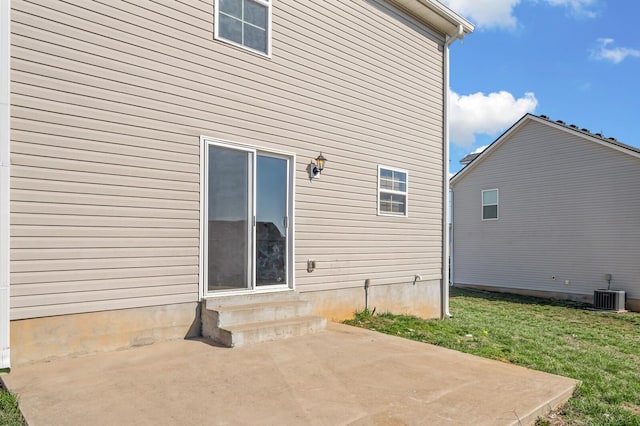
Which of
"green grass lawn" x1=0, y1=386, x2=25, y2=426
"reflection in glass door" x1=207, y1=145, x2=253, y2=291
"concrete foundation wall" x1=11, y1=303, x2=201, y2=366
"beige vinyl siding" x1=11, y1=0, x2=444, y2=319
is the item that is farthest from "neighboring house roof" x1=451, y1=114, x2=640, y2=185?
"green grass lawn" x1=0, y1=386, x2=25, y2=426

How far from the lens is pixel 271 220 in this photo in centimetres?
589

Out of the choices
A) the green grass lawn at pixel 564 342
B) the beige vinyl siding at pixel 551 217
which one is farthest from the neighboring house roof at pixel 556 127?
the green grass lawn at pixel 564 342

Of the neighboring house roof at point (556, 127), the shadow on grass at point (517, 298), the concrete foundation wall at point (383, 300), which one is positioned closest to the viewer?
the concrete foundation wall at point (383, 300)

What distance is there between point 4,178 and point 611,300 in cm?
1429

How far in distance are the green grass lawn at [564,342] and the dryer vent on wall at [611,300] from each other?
1.77ft

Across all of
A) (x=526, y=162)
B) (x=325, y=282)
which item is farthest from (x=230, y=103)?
(x=526, y=162)

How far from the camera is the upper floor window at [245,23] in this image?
215 inches

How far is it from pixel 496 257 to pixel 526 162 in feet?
11.7

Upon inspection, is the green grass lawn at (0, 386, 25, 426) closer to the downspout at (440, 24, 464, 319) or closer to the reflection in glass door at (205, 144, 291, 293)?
the reflection in glass door at (205, 144, 291, 293)

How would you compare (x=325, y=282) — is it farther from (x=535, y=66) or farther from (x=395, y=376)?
(x=535, y=66)

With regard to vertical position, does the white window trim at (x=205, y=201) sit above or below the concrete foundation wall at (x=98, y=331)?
above

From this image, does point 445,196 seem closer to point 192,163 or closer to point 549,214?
point 192,163

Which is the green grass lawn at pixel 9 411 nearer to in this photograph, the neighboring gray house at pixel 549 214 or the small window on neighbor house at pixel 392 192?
the small window on neighbor house at pixel 392 192

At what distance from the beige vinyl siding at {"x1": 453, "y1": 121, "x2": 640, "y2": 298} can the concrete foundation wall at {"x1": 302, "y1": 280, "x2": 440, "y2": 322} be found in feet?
24.5
